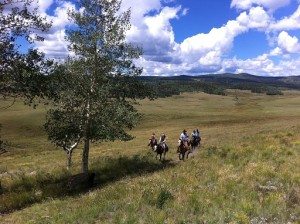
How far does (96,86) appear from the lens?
968 inches

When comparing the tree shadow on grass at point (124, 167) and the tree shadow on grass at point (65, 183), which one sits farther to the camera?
the tree shadow on grass at point (124, 167)

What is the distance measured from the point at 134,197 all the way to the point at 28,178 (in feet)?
44.0

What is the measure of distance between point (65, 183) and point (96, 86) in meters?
6.69

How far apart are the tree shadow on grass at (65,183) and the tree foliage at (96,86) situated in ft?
7.31

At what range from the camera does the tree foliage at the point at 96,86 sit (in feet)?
79.9

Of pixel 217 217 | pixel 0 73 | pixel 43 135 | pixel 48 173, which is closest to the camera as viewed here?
pixel 217 217

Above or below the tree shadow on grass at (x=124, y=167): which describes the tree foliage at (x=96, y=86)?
above

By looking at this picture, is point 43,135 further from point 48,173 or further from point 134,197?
point 134,197

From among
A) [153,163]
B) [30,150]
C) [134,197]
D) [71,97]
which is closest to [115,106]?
[71,97]

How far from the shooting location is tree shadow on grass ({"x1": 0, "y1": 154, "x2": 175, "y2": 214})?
18859mm

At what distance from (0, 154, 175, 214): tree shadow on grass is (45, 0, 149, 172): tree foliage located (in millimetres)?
2229

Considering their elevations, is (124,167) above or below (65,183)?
below

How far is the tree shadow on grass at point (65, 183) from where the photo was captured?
18.9 metres

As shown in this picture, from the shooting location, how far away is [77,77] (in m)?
24.5
